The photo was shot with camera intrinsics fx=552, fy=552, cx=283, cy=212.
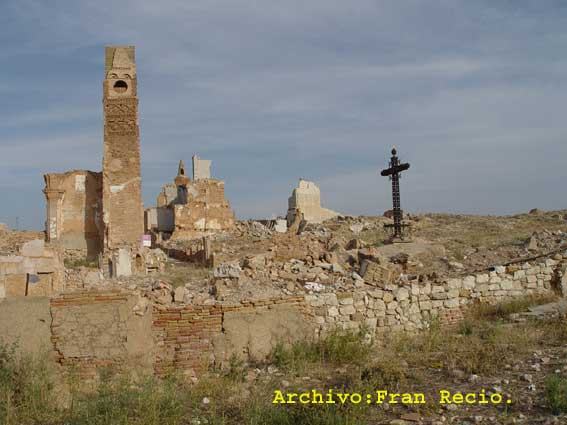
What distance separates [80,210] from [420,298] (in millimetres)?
15099

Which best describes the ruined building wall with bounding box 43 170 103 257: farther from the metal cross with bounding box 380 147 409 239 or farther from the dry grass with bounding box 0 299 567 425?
the dry grass with bounding box 0 299 567 425

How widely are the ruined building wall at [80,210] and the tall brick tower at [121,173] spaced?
92 centimetres

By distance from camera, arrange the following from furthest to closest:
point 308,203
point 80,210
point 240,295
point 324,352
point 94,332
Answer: point 308,203 → point 80,210 → point 240,295 → point 324,352 → point 94,332

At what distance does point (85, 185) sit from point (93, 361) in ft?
49.0

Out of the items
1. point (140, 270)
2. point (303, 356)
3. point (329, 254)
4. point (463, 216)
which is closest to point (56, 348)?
point (303, 356)

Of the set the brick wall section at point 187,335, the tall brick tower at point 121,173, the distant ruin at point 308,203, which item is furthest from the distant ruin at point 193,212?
the brick wall section at point 187,335

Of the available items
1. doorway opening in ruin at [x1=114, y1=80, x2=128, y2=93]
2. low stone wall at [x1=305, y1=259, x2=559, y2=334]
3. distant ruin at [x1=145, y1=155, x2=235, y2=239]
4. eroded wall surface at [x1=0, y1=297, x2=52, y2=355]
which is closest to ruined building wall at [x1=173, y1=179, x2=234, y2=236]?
distant ruin at [x1=145, y1=155, x2=235, y2=239]

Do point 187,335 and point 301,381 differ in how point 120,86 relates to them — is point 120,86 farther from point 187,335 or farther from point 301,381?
point 301,381

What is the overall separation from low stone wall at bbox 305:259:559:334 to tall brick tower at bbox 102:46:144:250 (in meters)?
12.7

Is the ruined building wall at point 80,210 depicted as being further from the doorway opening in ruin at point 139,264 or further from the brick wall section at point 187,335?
the brick wall section at point 187,335

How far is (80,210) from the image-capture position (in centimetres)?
2019

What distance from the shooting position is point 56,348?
21.1ft

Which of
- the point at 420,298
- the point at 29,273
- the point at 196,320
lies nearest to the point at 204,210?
the point at 420,298

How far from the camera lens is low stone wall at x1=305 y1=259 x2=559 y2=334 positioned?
7934 millimetres
